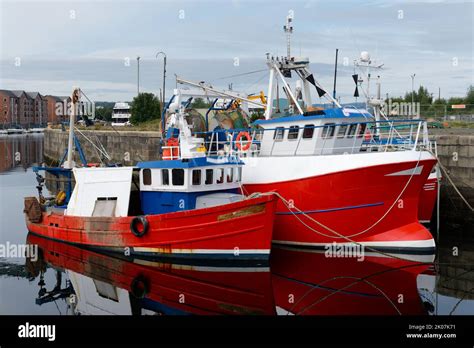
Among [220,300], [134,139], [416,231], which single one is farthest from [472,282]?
[134,139]

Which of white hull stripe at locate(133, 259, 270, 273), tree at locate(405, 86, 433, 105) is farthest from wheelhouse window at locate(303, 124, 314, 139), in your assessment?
tree at locate(405, 86, 433, 105)

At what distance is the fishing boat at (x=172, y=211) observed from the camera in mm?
16047

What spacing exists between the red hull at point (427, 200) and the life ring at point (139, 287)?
464 inches

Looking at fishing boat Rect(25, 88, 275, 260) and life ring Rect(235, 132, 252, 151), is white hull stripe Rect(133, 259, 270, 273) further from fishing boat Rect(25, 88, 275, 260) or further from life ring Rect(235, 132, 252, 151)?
life ring Rect(235, 132, 252, 151)

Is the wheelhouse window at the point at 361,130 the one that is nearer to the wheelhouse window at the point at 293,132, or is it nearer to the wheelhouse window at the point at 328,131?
the wheelhouse window at the point at 328,131

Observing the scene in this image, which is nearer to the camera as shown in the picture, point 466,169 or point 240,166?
point 240,166

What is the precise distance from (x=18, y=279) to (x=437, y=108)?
42884 mm

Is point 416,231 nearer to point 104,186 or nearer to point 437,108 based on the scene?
point 104,186

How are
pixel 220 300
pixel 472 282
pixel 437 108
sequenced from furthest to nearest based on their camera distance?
pixel 437 108 → pixel 472 282 → pixel 220 300

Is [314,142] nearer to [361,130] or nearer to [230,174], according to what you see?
[361,130]

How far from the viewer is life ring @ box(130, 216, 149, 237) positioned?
667 inches

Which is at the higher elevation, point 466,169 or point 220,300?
point 466,169

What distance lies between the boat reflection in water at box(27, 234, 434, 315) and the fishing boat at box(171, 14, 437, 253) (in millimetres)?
829

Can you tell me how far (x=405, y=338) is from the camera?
35.0 feet
